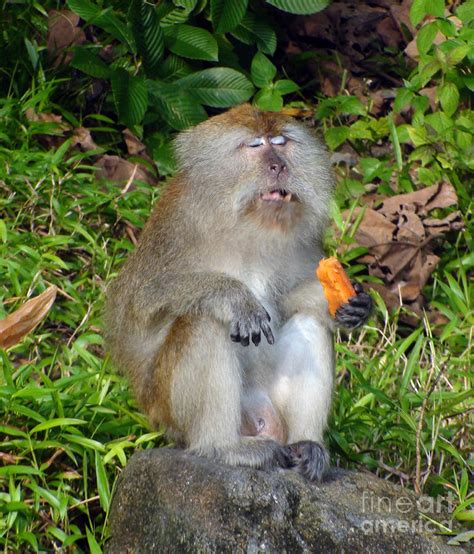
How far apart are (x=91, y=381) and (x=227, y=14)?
317 cm

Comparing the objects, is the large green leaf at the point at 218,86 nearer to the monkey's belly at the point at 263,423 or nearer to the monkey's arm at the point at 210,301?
the monkey's arm at the point at 210,301

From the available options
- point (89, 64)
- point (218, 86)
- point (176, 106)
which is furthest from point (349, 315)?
point (89, 64)

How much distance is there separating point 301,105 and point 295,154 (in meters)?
3.53

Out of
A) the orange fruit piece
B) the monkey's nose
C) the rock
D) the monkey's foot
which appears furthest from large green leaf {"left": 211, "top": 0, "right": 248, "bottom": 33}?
the rock

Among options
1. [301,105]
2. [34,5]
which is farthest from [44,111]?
[301,105]

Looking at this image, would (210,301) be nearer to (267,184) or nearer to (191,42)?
(267,184)

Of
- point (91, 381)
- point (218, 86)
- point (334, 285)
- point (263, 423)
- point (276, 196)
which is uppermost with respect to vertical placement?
point (276, 196)

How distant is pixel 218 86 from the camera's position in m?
7.48

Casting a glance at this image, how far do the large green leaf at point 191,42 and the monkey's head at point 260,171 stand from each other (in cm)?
254

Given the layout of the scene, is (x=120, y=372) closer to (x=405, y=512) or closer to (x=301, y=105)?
(x=405, y=512)

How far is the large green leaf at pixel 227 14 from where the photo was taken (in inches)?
289

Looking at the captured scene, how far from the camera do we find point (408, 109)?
8.16 metres

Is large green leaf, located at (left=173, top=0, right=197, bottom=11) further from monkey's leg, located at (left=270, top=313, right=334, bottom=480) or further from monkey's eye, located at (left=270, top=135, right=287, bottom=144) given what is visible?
monkey's leg, located at (left=270, top=313, right=334, bottom=480)

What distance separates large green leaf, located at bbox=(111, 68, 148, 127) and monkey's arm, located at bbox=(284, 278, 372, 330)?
8.55 feet
